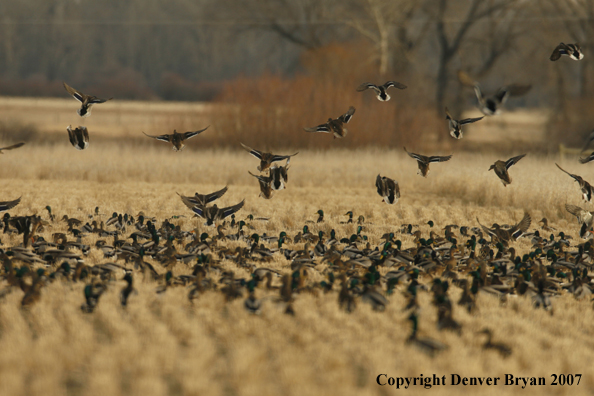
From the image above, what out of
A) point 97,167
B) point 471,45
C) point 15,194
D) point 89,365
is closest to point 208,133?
point 97,167

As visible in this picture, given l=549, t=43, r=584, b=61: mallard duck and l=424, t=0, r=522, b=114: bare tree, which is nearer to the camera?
l=549, t=43, r=584, b=61: mallard duck

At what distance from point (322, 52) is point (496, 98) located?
23933 mm

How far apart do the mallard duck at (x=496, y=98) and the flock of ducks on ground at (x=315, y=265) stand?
13mm

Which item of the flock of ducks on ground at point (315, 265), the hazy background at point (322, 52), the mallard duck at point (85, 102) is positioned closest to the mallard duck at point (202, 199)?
the flock of ducks on ground at point (315, 265)

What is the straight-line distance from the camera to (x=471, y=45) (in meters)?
34.7

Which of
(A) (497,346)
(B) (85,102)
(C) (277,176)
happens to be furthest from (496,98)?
(B) (85,102)

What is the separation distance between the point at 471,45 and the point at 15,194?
27.3 metres

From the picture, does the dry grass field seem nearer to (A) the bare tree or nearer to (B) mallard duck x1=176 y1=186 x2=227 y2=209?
(B) mallard duck x1=176 y1=186 x2=227 y2=209

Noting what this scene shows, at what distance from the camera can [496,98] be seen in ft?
19.3

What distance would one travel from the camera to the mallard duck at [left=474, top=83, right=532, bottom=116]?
582 centimetres

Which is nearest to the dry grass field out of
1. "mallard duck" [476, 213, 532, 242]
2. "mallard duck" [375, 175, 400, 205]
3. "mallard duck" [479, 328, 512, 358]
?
"mallard duck" [479, 328, 512, 358]

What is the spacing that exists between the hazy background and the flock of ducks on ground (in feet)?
55.8

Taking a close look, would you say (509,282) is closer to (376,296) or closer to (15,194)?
(376,296)

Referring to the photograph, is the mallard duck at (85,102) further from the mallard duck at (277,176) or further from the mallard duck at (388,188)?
the mallard duck at (388,188)
